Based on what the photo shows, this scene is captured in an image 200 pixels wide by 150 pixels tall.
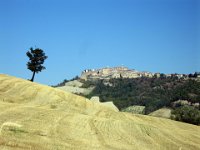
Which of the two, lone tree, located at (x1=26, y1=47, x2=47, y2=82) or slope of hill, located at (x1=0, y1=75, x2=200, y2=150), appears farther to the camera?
lone tree, located at (x1=26, y1=47, x2=47, y2=82)

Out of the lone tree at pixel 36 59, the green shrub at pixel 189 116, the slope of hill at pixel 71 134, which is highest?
the lone tree at pixel 36 59

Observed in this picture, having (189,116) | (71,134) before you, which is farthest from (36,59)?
(71,134)

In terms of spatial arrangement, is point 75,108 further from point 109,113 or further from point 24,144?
point 24,144

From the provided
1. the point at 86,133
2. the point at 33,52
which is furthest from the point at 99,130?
the point at 33,52

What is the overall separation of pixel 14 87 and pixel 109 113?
15.5 m

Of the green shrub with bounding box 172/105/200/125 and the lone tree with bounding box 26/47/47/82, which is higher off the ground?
the lone tree with bounding box 26/47/47/82

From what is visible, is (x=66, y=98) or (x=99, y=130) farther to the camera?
(x=66, y=98)

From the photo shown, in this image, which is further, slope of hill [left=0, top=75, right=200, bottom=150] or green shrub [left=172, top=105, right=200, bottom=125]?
green shrub [left=172, top=105, right=200, bottom=125]

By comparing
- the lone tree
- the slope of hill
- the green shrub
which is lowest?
the slope of hill

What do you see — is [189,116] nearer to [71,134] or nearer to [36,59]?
[36,59]

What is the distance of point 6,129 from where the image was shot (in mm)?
26453

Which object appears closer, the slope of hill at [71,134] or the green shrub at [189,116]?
the slope of hill at [71,134]

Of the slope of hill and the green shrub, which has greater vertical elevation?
the green shrub

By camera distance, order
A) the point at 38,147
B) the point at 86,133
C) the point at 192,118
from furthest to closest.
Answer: the point at 192,118 < the point at 86,133 < the point at 38,147
